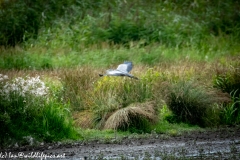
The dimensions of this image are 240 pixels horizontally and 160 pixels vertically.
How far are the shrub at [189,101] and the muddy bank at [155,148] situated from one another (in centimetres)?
122

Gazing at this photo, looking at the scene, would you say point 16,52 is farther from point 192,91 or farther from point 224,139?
point 224,139

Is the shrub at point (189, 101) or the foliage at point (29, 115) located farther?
the shrub at point (189, 101)

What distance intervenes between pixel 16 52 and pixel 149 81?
23.3ft

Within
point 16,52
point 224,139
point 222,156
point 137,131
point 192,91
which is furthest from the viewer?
point 16,52

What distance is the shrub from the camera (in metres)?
13.8

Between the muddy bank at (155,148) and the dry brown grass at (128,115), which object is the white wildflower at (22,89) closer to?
the muddy bank at (155,148)

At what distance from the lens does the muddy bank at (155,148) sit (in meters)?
10.0

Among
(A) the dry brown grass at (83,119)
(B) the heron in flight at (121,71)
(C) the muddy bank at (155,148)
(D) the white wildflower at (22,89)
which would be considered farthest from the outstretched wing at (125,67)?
(D) the white wildflower at (22,89)

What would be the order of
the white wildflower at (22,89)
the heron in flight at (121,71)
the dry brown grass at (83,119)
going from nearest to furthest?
the white wildflower at (22,89)
the heron in flight at (121,71)
the dry brown grass at (83,119)

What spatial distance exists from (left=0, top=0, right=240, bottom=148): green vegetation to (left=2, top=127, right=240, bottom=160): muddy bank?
2.32ft

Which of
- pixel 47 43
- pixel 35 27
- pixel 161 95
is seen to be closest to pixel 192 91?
pixel 161 95

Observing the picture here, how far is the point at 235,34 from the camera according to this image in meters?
24.4

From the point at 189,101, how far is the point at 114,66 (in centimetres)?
395

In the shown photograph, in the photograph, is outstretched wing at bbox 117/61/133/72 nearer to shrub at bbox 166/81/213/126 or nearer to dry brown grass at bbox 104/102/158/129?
dry brown grass at bbox 104/102/158/129
